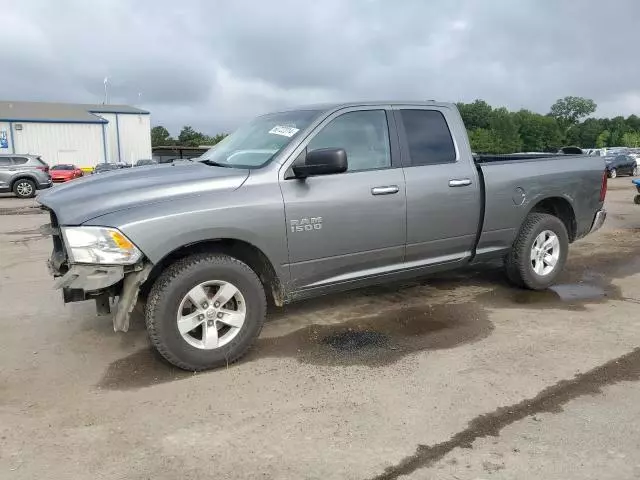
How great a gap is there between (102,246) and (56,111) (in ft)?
160

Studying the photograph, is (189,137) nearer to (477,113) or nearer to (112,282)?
(477,113)

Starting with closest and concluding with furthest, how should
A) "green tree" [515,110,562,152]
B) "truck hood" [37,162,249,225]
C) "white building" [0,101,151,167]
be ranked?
"truck hood" [37,162,249,225]
"white building" [0,101,151,167]
"green tree" [515,110,562,152]

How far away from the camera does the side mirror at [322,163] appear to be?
150 inches

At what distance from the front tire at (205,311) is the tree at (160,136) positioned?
9626 centimetres

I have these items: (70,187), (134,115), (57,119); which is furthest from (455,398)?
(134,115)

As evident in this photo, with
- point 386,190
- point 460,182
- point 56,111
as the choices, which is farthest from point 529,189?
point 56,111

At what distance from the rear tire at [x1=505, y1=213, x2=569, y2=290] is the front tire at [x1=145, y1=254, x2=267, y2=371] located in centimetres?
295

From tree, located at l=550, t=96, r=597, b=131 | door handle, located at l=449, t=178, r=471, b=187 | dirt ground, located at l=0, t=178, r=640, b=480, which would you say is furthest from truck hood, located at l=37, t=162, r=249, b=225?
tree, located at l=550, t=96, r=597, b=131

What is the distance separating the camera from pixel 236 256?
13.2 feet

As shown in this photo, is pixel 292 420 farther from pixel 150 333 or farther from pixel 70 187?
pixel 70 187

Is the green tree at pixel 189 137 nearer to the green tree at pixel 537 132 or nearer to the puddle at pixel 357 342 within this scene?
the green tree at pixel 537 132

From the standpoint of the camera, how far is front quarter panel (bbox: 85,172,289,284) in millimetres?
3420

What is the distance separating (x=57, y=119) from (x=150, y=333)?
4487 cm

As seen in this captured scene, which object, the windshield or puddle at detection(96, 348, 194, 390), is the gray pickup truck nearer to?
the windshield
